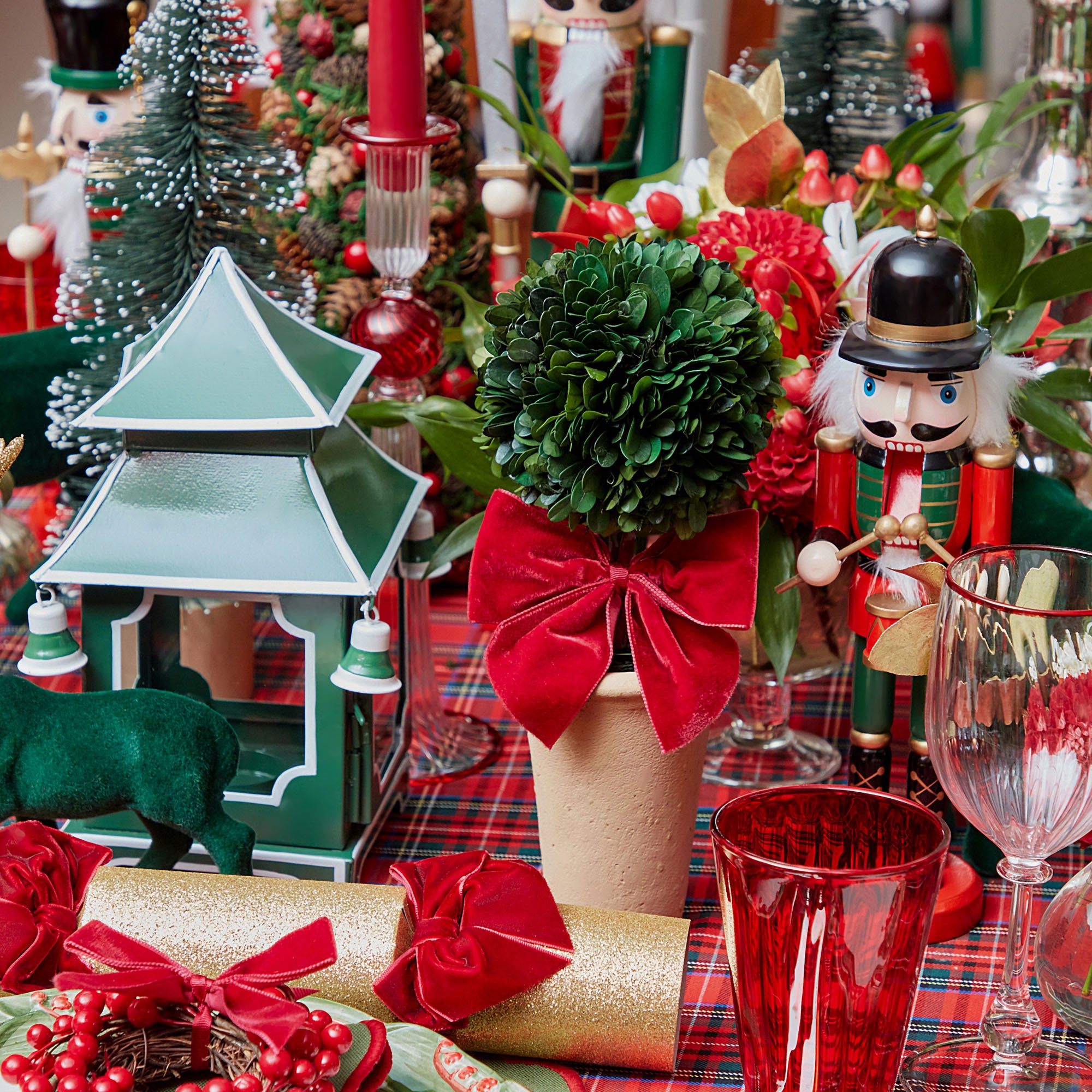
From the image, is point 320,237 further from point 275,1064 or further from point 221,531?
point 275,1064

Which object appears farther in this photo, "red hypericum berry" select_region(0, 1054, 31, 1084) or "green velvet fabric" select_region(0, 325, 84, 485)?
"green velvet fabric" select_region(0, 325, 84, 485)

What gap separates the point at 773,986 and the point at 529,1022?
0.13 meters

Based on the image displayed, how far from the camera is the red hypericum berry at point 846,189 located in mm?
841

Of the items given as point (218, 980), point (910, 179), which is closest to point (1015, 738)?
point (218, 980)

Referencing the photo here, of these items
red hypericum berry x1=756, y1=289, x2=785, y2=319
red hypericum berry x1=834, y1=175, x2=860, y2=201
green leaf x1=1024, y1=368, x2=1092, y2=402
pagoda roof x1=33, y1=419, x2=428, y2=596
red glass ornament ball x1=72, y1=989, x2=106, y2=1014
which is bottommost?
red glass ornament ball x1=72, y1=989, x2=106, y2=1014

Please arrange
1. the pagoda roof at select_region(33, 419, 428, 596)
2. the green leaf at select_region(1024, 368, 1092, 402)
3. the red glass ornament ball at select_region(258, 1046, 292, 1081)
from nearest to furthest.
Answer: the red glass ornament ball at select_region(258, 1046, 292, 1081)
the pagoda roof at select_region(33, 419, 428, 596)
the green leaf at select_region(1024, 368, 1092, 402)

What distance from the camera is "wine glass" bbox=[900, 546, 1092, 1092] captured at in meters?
0.53

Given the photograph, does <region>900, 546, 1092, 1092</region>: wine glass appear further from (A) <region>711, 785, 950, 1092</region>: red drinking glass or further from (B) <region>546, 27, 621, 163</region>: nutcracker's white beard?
(B) <region>546, 27, 621, 163</region>: nutcracker's white beard

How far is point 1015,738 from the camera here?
1.79 ft

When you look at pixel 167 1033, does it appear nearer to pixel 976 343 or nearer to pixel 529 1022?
pixel 529 1022

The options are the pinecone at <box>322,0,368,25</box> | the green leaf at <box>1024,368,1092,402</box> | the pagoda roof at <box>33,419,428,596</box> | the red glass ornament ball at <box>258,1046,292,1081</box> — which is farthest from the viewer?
the pinecone at <box>322,0,368,25</box>

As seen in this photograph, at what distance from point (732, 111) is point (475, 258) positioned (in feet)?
0.76

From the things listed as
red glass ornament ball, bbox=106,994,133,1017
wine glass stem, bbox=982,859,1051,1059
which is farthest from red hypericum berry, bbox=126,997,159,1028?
wine glass stem, bbox=982,859,1051,1059

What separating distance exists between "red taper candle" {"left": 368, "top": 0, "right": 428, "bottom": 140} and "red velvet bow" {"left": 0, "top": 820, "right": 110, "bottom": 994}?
41cm
